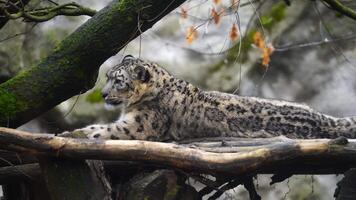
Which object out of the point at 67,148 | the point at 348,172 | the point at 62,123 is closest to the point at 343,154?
the point at 348,172

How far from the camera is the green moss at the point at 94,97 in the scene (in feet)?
32.2

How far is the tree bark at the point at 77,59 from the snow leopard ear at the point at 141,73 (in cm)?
107

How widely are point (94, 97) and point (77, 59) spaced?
4934 millimetres

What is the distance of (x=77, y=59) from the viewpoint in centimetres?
492

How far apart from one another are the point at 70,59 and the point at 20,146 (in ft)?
2.87

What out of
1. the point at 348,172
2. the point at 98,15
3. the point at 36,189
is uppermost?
the point at 98,15

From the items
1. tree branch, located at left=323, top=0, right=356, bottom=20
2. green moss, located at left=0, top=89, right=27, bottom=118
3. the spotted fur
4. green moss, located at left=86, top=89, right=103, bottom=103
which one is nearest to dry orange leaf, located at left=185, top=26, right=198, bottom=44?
the spotted fur

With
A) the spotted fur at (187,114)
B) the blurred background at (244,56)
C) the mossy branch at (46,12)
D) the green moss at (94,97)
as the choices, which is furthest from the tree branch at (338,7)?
the green moss at (94,97)

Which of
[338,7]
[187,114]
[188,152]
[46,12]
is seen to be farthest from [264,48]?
[188,152]

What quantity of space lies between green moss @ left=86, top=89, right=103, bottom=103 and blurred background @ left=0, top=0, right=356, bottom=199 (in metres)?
0.01

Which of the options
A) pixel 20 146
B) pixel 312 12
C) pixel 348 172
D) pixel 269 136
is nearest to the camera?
pixel 20 146

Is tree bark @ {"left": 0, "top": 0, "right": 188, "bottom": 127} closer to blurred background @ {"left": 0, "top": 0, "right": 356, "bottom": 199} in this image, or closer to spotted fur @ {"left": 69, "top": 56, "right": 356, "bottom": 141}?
spotted fur @ {"left": 69, "top": 56, "right": 356, "bottom": 141}

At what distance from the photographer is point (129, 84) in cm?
608

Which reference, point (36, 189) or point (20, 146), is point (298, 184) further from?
point (20, 146)
